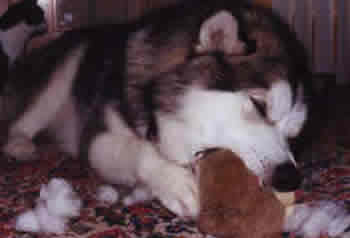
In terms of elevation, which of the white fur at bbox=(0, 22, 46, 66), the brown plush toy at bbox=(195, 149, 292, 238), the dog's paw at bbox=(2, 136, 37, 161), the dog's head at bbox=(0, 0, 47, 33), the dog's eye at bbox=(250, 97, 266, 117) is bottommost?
the dog's paw at bbox=(2, 136, 37, 161)

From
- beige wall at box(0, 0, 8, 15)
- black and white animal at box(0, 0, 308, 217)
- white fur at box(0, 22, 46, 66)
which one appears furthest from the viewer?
beige wall at box(0, 0, 8, 15)

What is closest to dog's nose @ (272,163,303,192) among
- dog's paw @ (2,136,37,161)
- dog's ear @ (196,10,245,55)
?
dog's ear @ (196,10,245,55)

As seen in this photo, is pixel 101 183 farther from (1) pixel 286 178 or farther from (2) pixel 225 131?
(1) pixel 286 178

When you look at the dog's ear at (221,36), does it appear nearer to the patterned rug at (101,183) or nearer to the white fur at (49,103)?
the patterned rug at (101,183)

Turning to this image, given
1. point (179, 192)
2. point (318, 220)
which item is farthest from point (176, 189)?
point (318, 220)

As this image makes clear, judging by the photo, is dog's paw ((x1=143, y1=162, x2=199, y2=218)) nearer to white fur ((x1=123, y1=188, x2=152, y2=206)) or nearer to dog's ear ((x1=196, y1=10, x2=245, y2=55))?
white fur ((x1=123, y1=188, x2=152, y2=206))

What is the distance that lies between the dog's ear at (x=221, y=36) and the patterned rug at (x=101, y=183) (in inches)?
19.9

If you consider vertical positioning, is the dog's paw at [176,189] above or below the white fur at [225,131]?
below

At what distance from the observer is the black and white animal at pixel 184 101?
1.17 meters

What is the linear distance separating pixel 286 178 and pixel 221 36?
0.47 m

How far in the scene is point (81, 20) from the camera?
133 inches

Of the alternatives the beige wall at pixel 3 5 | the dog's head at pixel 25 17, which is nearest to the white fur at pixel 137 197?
the dog's head at pixel 25 17

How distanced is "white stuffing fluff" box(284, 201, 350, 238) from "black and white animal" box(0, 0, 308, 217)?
90mm

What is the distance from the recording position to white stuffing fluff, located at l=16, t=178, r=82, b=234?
1093 millimetres
